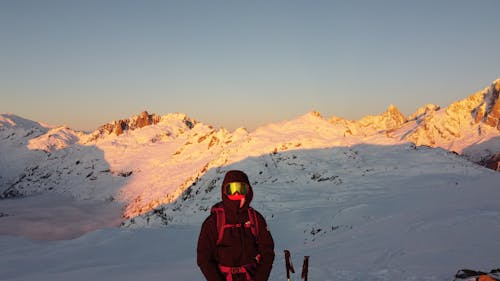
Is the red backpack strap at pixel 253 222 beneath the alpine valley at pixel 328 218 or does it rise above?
above

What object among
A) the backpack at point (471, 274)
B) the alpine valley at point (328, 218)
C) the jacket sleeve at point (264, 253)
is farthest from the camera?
the alpine valley at point (328, 218)

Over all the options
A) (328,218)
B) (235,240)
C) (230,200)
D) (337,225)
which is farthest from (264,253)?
(328,218)

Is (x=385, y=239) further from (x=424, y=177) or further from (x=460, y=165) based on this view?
(x=460, y=165)

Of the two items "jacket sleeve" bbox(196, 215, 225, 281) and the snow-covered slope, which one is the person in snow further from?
the snow-covered slope

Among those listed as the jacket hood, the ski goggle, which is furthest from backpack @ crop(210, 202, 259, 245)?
the ski goggle

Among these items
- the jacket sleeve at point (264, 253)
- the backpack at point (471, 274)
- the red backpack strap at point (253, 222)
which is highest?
the red backpack strap at point (253, 222)

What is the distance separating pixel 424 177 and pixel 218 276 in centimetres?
3215

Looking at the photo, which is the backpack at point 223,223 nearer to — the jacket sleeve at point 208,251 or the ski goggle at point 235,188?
the jacket sleeve at point 208,251

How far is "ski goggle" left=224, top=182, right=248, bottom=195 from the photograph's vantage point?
411cm

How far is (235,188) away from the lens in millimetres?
4121

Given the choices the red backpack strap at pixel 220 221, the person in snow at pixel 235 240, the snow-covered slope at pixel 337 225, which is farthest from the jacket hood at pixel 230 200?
the snow-covered slope at pixel 337 225

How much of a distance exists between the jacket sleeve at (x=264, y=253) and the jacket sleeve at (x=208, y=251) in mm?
436

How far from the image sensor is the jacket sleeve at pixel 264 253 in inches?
166

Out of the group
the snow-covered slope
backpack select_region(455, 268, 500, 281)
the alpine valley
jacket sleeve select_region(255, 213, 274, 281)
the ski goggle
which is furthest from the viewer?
the alpine valley
